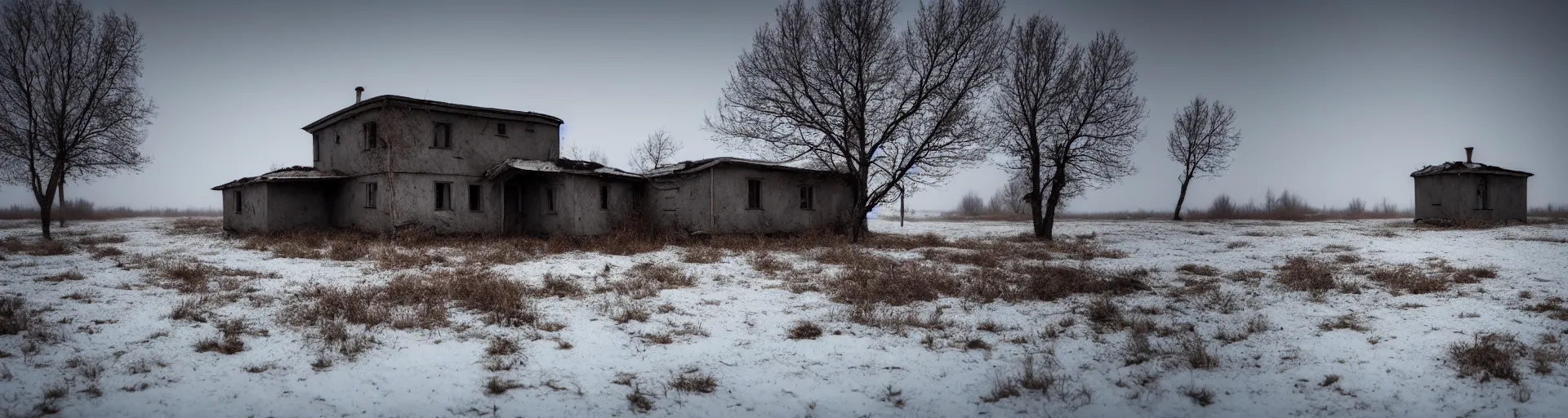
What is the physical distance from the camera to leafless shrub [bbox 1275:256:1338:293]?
1127 centimetres

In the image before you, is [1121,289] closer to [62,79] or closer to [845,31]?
[845,31]

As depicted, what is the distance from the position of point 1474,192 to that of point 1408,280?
92.7ft

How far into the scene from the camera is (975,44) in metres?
21.1

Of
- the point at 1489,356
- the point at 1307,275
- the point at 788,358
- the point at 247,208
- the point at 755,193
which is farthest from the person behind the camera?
the point at 247,208

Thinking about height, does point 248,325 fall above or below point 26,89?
below

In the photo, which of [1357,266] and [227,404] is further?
[1357,266]

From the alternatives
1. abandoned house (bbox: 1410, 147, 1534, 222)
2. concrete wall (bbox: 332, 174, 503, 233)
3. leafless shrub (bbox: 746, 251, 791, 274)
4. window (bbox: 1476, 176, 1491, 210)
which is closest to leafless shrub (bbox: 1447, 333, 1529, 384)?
leafless shrub (bbox: 746, 251, 791, 274)

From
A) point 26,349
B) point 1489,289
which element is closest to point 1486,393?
point 1489,289

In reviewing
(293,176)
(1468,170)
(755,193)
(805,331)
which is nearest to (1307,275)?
(805,331)

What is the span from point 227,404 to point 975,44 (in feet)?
66.7

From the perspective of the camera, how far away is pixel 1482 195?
3034 centimetres

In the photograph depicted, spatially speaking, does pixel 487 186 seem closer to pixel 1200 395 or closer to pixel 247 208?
pixel 247 208

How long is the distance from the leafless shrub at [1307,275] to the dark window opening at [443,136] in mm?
24080

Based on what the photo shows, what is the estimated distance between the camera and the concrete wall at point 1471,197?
3019 cm
